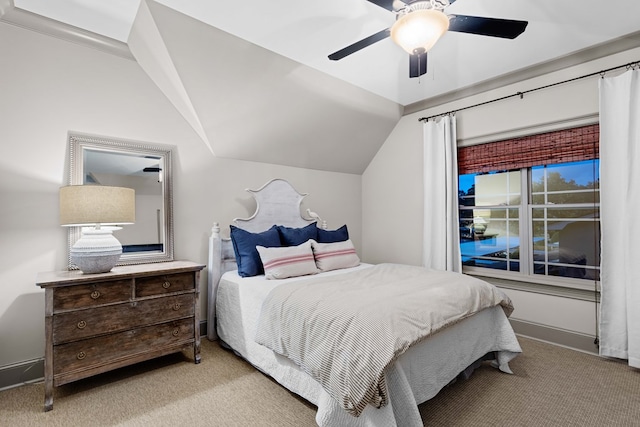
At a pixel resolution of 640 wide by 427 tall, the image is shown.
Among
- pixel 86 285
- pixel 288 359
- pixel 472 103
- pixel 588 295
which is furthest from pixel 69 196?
pixel 588 295

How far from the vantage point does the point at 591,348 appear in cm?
276

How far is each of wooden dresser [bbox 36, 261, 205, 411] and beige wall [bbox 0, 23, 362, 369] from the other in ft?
0.96

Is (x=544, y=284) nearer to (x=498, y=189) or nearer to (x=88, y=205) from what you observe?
(x=498, y=189)

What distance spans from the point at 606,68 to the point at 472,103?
1107 millimetres

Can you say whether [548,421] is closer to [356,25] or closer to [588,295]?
[588,295]

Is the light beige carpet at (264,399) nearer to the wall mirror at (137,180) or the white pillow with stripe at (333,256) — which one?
the wall mirror at (137,180)

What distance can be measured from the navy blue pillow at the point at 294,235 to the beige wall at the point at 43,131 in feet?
3.15

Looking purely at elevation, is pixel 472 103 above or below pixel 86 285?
above

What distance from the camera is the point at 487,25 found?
1.75m

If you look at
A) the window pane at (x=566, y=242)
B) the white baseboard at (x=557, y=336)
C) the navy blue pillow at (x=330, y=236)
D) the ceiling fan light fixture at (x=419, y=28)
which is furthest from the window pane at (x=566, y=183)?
the ceiling fan light fixture at (x=419, y=28)

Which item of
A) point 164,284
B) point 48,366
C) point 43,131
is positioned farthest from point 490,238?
point 43,131

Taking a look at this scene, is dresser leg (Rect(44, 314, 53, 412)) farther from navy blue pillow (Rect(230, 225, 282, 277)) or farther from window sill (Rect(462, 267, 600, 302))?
window sill (Rect(462, 267, 600, 302))

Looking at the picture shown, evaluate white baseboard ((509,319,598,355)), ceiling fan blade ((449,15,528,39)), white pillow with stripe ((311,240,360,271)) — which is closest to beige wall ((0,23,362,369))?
white pillow with stripe ((311,240,360,271))

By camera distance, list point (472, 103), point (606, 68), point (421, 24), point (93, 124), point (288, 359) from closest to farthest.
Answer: point (421, 24) < point (288, 359) < point (93, 124) < point (606, 68) < point (472, 103)
